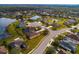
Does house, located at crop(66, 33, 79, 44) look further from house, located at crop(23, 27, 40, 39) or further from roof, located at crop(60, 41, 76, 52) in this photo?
house, located at crop(23, 27, 40, 39)

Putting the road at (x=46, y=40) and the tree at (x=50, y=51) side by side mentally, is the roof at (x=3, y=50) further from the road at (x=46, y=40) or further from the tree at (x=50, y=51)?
the tree at (x=50, y=51)

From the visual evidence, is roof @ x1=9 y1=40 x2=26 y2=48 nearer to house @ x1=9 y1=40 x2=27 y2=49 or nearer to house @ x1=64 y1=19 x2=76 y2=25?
house @ x1=9 y1=40 x2=27 y2=49

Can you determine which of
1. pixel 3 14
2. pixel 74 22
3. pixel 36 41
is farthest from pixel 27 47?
pixel 74 22

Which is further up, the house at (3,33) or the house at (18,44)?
the house at (3,33)

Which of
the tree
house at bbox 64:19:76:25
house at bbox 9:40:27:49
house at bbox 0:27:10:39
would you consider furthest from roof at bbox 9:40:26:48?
house at bbox 64:19:76:25

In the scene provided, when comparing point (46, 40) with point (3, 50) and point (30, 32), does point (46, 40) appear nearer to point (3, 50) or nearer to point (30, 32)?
point (30, 32)

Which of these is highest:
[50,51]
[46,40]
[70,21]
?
[70,21]

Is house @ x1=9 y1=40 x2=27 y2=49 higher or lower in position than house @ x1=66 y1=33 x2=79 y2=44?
lower

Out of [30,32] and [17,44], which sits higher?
[30,32]

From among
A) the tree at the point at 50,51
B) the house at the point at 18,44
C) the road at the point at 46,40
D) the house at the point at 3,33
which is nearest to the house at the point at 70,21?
the road at the point at 46,40

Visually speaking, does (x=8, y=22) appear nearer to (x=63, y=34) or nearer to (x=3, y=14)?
(x=3, y=14)

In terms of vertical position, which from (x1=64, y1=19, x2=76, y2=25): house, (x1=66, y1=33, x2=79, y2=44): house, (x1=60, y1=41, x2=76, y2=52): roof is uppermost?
(x1=64, y1=19, x2=76, y2=25): house

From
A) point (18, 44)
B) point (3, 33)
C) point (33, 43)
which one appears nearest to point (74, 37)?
point (33, 43)

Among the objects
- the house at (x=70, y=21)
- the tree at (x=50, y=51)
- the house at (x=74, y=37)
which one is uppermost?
the house at (x=70, y=21)
